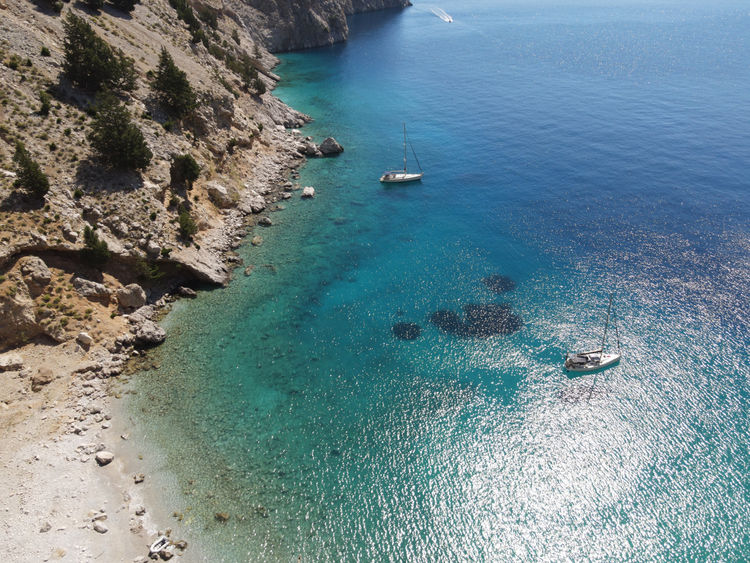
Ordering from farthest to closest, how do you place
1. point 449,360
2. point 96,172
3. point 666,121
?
point 666,121, point 96,172, point 449,360

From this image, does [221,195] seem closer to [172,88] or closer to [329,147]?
[172,88]

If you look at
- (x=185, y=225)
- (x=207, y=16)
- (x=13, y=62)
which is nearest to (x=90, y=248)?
(x=185, y=225)

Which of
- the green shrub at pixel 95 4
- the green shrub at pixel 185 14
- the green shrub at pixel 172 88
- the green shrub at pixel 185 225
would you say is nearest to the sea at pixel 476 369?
the green shrub at pixel 185 225

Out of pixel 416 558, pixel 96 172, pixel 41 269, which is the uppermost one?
pixel 96 172

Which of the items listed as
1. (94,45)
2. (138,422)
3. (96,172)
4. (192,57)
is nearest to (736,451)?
(138,422)

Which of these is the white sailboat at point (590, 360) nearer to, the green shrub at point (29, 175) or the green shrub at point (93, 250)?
the green shrub at point (93, 250)

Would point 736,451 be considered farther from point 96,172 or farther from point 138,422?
point 96,172

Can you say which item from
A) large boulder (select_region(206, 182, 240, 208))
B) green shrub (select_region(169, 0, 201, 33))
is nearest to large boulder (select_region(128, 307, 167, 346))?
large boulder (select_region(206, 182, 240, 208))

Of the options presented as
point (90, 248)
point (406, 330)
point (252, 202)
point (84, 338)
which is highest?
point (90, 248)
